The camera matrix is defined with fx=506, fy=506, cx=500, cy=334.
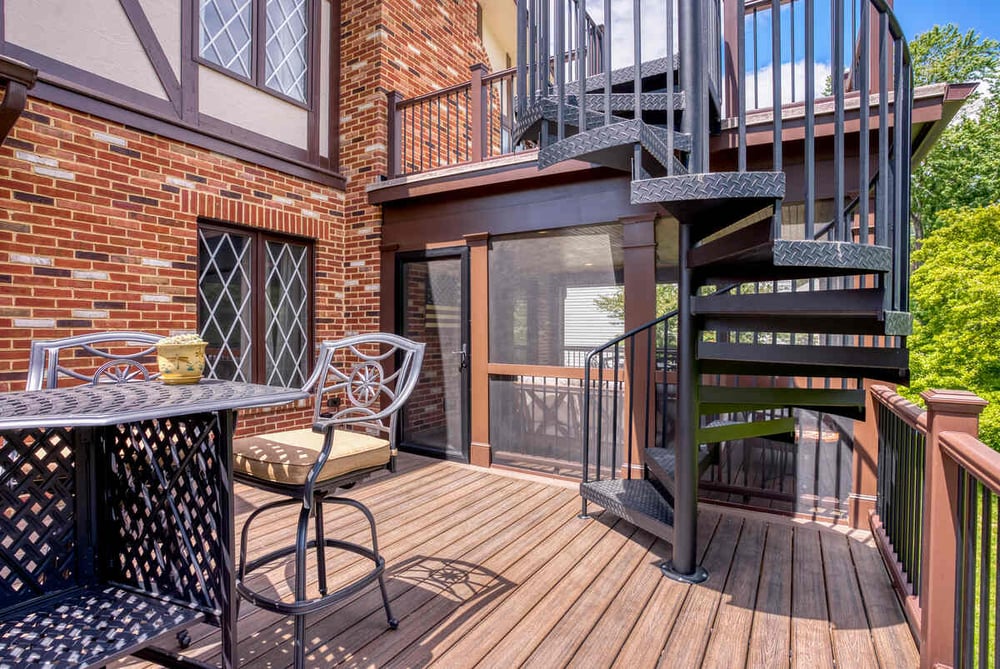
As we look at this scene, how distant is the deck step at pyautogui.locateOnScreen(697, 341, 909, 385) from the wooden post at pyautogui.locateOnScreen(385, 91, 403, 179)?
318cm

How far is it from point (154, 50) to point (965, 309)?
8.99 m

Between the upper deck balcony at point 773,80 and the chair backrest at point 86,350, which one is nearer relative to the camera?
the upper deck balcony at point 773,80

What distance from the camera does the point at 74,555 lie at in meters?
1.43

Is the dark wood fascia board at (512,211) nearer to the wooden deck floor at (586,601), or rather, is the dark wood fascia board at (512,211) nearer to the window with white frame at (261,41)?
the window with white frame at (261,41)

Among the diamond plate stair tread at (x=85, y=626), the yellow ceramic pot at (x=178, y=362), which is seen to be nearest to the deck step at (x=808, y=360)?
the yellow ceramic pot at (x=178, y=362)

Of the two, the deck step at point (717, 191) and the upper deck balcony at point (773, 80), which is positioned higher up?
the upper deck balcony at point (773, 80)

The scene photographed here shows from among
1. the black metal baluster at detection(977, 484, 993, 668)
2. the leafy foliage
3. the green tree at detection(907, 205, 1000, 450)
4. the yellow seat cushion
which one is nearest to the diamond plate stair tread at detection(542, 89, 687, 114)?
the yellow seat cushion

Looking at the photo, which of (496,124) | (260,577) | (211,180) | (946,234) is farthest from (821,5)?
(946,234)

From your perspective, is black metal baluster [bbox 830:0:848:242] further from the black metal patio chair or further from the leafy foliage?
the leafy foliage

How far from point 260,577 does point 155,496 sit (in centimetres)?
88

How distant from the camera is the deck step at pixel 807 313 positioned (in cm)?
164

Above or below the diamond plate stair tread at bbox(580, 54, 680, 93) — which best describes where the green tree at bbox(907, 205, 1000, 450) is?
below

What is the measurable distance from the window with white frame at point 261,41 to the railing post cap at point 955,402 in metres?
4.45

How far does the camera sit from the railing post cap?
4.68ft
